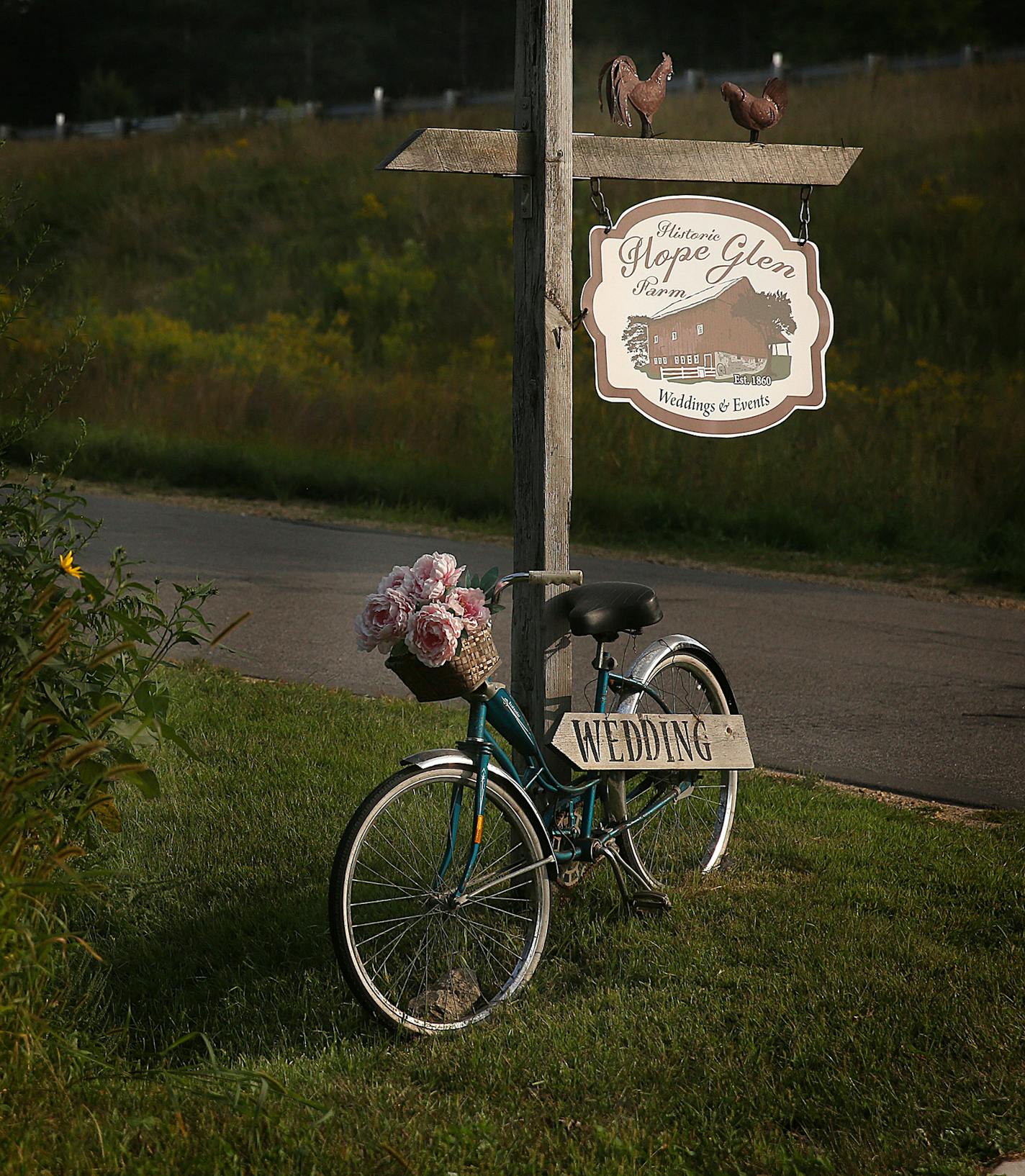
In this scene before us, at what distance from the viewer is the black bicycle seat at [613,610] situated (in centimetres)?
443

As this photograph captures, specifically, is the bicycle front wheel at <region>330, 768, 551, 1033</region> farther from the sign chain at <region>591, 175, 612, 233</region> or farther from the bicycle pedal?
the sign chain at <region>591, 175, 612, 233</region>

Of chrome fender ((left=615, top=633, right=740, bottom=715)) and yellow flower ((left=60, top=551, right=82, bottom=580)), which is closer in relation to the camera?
yellow flower ((left=60, top=551, right=82, bottom=580))

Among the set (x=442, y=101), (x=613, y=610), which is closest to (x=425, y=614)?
(x=613, y=610)

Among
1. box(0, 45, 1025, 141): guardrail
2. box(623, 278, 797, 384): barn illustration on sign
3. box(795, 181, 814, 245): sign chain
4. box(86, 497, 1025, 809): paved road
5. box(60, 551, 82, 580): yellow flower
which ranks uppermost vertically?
box(0, 45, 1025, 141): guardrail

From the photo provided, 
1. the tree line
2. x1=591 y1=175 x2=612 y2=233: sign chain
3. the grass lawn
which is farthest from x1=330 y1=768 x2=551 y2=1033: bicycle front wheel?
the tree line

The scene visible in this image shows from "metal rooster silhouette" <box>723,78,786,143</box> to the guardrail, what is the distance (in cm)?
2415

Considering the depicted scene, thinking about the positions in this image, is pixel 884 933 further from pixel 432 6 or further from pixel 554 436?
pixel 432 6

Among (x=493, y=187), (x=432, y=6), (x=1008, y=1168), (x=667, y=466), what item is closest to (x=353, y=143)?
(x=493, y=187)

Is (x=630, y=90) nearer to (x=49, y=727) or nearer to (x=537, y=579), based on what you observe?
(x=537, y=579)

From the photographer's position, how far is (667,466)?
46.9 ft

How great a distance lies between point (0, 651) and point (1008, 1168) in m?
2.87

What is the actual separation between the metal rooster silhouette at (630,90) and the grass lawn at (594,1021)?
2.72 meters

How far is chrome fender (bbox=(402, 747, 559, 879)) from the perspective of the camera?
12.8 ft

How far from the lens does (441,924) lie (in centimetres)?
412
